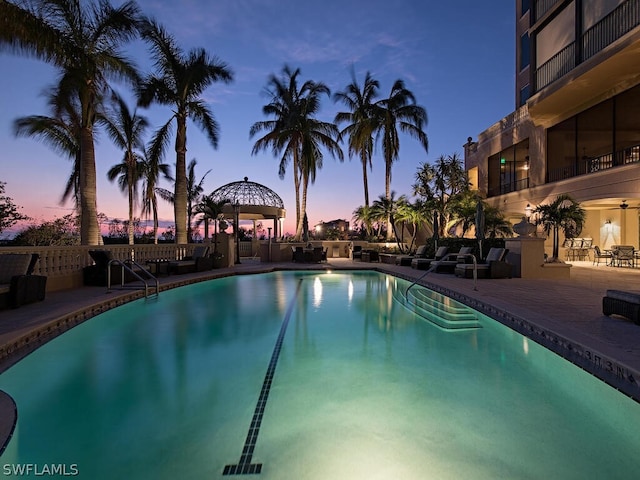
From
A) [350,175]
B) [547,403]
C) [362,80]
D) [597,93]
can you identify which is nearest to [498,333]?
[547,403]

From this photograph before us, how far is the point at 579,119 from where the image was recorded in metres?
16.2

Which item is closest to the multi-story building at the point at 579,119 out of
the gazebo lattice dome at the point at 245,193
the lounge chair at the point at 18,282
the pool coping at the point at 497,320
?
the pool coping at the point at 497,320

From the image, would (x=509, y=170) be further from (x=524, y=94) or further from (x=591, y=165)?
(x=591, y=165)

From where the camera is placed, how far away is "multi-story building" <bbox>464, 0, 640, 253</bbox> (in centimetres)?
1291

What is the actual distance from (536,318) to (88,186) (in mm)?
12057

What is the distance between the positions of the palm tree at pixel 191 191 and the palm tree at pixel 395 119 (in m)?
16.4

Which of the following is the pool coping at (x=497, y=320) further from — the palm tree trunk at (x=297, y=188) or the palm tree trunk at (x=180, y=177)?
the palm tree trunk at (x=297, y=188)

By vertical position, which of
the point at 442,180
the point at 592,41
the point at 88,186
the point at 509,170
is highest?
the point at 592,41

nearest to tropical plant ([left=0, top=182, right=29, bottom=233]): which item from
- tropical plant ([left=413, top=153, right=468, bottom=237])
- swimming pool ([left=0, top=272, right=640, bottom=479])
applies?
swimming pool ([left=0, top=272, right=640, bottom=479])

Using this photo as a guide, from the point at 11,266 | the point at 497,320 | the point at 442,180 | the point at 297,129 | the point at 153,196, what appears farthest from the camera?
the point at 153,196

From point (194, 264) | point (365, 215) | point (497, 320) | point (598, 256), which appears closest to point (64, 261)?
point (194, 264)

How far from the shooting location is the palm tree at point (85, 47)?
29.6 ft

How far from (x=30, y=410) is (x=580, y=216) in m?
16.7

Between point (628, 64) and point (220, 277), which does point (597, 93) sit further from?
point (220, 277)
